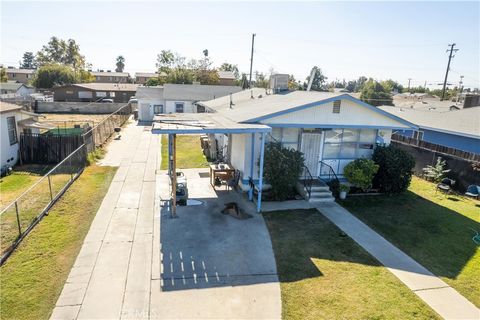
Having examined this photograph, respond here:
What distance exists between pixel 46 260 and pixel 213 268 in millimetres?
4299

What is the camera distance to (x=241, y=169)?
13.4 meters

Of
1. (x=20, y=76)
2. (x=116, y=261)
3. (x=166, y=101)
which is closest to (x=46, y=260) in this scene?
(x=116, y=261)

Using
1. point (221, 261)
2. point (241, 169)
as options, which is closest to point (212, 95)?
point (241, 169)

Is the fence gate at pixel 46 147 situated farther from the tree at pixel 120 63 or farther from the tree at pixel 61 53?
the tree at pixel 120 63

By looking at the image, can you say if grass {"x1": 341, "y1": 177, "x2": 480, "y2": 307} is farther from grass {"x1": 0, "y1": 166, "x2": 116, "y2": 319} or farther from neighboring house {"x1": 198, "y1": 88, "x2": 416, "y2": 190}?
grass {"x1": 0, "y1": 166, "x2": 116, "y2": 319}

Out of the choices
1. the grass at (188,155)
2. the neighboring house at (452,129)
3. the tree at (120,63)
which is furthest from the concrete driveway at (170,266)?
→ the tree at (120,63)

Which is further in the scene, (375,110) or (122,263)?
(375,110)

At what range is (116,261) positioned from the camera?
8.02m

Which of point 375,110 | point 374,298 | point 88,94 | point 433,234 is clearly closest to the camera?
point 374,298

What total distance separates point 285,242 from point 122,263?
4.62m

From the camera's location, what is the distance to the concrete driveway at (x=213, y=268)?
648 cm

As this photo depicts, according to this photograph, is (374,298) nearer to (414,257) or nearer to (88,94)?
(414,257)

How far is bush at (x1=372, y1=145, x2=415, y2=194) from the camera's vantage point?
13417mm

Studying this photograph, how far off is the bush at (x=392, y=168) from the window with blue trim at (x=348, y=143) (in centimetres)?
55
